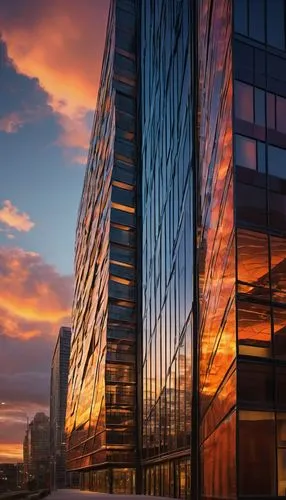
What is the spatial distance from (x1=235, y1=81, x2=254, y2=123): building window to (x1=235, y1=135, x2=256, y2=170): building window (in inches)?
28.1

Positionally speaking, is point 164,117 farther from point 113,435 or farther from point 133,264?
point 113,435

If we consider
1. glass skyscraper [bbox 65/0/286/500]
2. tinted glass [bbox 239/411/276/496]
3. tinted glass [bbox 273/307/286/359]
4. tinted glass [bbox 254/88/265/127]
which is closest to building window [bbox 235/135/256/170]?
glass skyscraper [bbox 65/0/286/500]

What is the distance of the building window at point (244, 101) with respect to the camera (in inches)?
781

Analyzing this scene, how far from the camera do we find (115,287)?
182 ft

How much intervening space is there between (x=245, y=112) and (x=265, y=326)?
6.94 meters

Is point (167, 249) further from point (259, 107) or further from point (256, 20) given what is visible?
point (256, 20)

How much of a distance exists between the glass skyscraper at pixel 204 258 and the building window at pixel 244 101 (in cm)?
4

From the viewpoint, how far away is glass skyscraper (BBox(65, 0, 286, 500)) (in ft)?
59.7

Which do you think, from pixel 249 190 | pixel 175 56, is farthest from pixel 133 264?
pixel 249 190

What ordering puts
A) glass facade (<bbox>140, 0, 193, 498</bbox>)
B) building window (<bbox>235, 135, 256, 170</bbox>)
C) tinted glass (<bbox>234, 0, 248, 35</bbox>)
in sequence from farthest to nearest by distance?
glass facade (<bbox>140, 0, 193, 498</bbox>) → tinted glass (<bbox>234, 0, 248, 35</bbox>) → building window (<bbox>235, 135, 256, 170</bbox>)

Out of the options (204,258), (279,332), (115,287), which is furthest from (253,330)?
(115,287)

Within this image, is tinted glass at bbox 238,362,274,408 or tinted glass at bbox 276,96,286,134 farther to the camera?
tinted glass at bbox 276,96,286,134

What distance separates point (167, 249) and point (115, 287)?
1776 centimetres

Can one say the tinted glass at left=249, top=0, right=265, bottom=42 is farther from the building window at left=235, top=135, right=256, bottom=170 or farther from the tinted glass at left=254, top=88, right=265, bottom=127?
the building window at left=235, top=135, right=256, bottom=170
